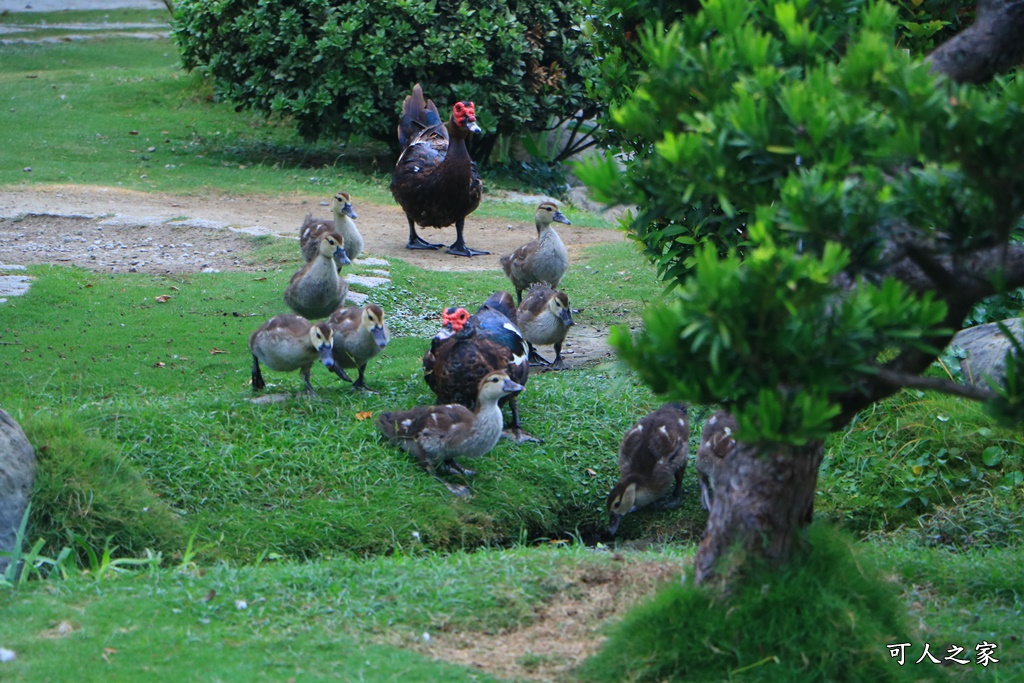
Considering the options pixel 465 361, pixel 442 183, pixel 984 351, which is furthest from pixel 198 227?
pixel 984 351

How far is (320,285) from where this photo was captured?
28.2ft

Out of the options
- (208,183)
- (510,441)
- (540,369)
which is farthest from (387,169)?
(510,441)

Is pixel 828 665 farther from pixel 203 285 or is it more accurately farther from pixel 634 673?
pixel 203 285

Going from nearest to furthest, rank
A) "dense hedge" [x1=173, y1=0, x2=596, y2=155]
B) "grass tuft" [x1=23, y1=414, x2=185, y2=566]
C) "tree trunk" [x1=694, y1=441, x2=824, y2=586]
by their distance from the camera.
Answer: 1. "tree trunk" [x1=694, y1=441, x2=824, y2=586]
2. "grass tuft" [x1=23, y1=414, x2=185, y2=566]
3. "dense hedge" [x1=173, y1=0, x2=596, y2=155]

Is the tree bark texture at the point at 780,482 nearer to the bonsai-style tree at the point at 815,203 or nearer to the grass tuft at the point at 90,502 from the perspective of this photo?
the bonsai-style tree at the point at 815,203

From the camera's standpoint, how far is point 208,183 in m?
15.4

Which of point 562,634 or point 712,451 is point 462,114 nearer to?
point 712,451

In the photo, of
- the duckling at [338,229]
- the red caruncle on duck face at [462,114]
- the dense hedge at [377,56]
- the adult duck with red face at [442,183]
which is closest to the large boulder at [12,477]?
the duckling at [338,229]

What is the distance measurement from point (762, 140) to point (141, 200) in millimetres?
12176

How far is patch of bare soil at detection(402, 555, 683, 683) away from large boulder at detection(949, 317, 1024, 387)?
3.08m

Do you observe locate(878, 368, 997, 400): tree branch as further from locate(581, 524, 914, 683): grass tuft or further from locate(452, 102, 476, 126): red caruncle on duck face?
locate(452, 102, 476, 126): red caruncle on duck face

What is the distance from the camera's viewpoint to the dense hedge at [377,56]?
15422 millimetres

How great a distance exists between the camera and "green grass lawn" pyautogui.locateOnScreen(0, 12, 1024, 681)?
4.37 m

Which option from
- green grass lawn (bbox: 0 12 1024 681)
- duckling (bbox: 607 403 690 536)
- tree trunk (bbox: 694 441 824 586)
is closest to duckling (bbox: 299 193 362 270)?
green grass lawn (bbox: 0 12 1024 681)
